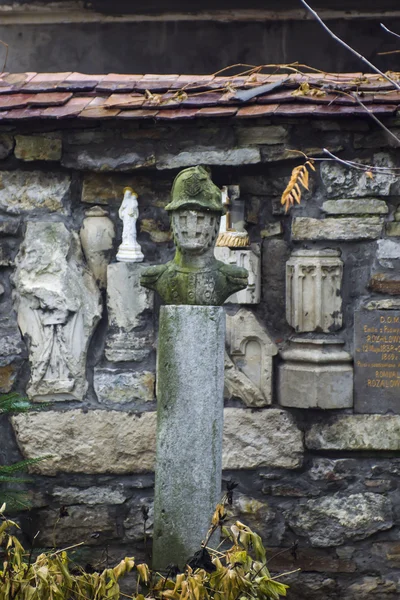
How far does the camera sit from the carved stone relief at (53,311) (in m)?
5.35

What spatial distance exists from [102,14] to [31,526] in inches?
172

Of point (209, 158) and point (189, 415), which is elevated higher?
point (209, 158)

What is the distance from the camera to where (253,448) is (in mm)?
5301

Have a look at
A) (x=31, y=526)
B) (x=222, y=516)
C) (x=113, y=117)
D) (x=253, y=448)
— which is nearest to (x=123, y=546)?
(x=31, y=526)

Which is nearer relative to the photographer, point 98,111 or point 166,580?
point 166,580

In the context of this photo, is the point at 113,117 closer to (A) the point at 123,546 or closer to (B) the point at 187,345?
(B) the point at 187,345

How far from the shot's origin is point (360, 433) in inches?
206

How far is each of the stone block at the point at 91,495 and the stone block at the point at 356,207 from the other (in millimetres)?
1796

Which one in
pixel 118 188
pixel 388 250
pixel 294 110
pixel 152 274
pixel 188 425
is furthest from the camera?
pixel 118 188

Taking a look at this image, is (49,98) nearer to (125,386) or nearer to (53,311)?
(53,311)

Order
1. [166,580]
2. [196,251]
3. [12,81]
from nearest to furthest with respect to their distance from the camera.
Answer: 1. [166,580]
2. [196,251]
3. [12,81]

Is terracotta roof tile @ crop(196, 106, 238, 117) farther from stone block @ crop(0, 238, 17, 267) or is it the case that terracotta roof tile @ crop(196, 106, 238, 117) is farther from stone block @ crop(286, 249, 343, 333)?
stone block @ crop(0, 238, 17, 267)

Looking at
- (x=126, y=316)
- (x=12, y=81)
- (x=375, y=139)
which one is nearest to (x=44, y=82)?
(x=12, y=81)

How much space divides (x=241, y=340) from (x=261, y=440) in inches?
20.5
